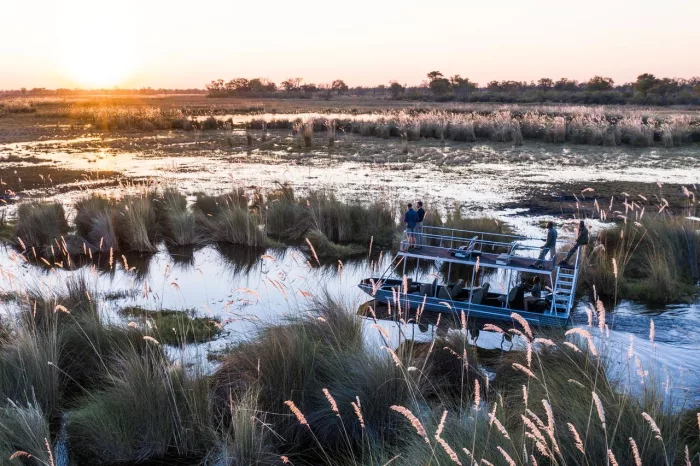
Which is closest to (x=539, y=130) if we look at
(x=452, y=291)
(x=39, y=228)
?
(x=452, y=291)

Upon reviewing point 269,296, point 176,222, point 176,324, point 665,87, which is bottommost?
point 269,296

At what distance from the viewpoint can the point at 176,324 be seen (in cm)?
1250

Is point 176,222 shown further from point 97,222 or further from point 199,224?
point 97,222

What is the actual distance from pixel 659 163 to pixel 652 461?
106 feet

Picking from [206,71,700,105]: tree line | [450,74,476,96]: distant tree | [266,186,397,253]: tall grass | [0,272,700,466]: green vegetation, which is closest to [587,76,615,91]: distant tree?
[206,71,700,105]: tree line

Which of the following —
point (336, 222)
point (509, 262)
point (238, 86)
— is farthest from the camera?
point (238, 86)

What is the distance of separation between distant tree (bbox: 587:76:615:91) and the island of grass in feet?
369

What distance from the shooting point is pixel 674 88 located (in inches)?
3814

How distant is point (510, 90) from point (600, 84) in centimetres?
1607

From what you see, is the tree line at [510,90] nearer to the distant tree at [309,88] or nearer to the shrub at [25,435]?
the distant tree at [309,88]

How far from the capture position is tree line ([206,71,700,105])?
3391 inches

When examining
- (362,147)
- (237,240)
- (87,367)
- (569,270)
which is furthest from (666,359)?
(362,147)

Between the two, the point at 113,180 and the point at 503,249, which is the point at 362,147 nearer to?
the point at 113,180

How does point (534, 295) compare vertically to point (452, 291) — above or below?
below
